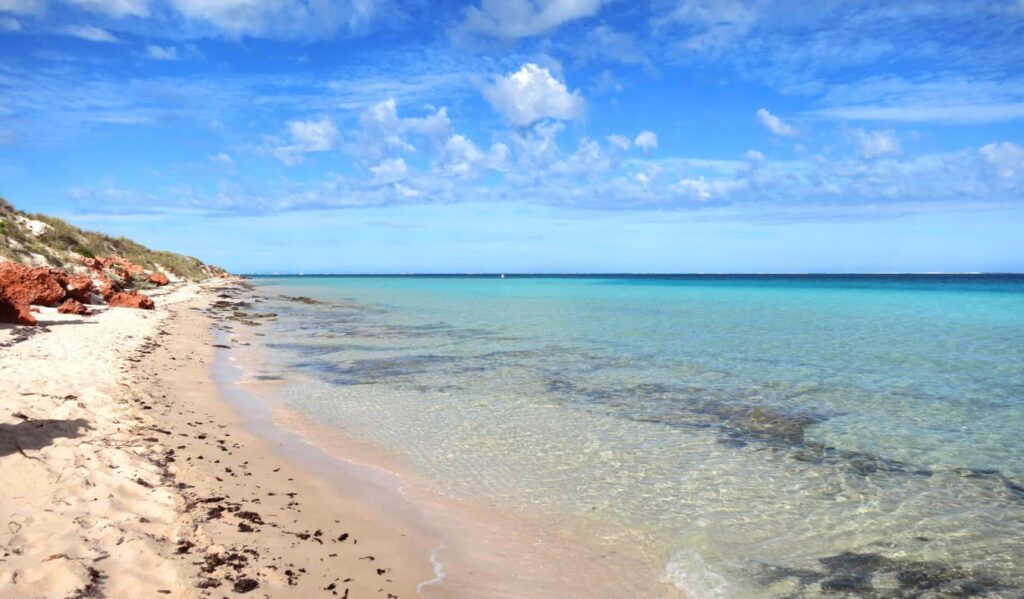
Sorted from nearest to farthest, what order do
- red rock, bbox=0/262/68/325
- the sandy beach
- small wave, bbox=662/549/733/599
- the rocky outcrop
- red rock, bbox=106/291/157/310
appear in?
the sandy beach, small wave, bbox=662/549/733/599, red rock, bbox=0/262/68/325, the rocky outcrop, red rock, bbox=106/291/157/310

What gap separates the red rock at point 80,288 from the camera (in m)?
22.9

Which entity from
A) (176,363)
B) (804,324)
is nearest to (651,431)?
(176,363)

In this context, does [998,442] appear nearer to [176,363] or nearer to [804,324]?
[176,363]

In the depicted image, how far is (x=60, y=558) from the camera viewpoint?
4.57 m

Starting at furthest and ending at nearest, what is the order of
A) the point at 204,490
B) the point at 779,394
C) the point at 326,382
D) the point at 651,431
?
1. the point at 326,382
2. the point at 779,394
3. the point at 651,431
4. the point at 204,490

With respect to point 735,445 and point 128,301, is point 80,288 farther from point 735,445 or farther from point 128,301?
point 735,445

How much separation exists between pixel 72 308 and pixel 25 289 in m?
2.43

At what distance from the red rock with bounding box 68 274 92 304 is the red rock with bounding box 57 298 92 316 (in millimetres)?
1691

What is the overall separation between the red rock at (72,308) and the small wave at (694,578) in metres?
22.5

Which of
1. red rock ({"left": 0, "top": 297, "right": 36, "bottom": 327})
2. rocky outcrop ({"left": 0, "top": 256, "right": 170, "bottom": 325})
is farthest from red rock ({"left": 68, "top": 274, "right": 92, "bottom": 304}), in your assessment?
red rock ({"left": 0, "top": 297, "right": 36, "bottom": 327})

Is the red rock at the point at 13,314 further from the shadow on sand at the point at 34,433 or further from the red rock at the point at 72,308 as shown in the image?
the shadow on sand at the point at 34,433

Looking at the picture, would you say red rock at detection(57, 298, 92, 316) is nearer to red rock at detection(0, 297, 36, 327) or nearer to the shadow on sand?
red rock at detection(0, 297, 36, 327)

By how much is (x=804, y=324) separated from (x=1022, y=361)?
41.3 feet

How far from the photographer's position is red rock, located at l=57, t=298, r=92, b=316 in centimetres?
2053
